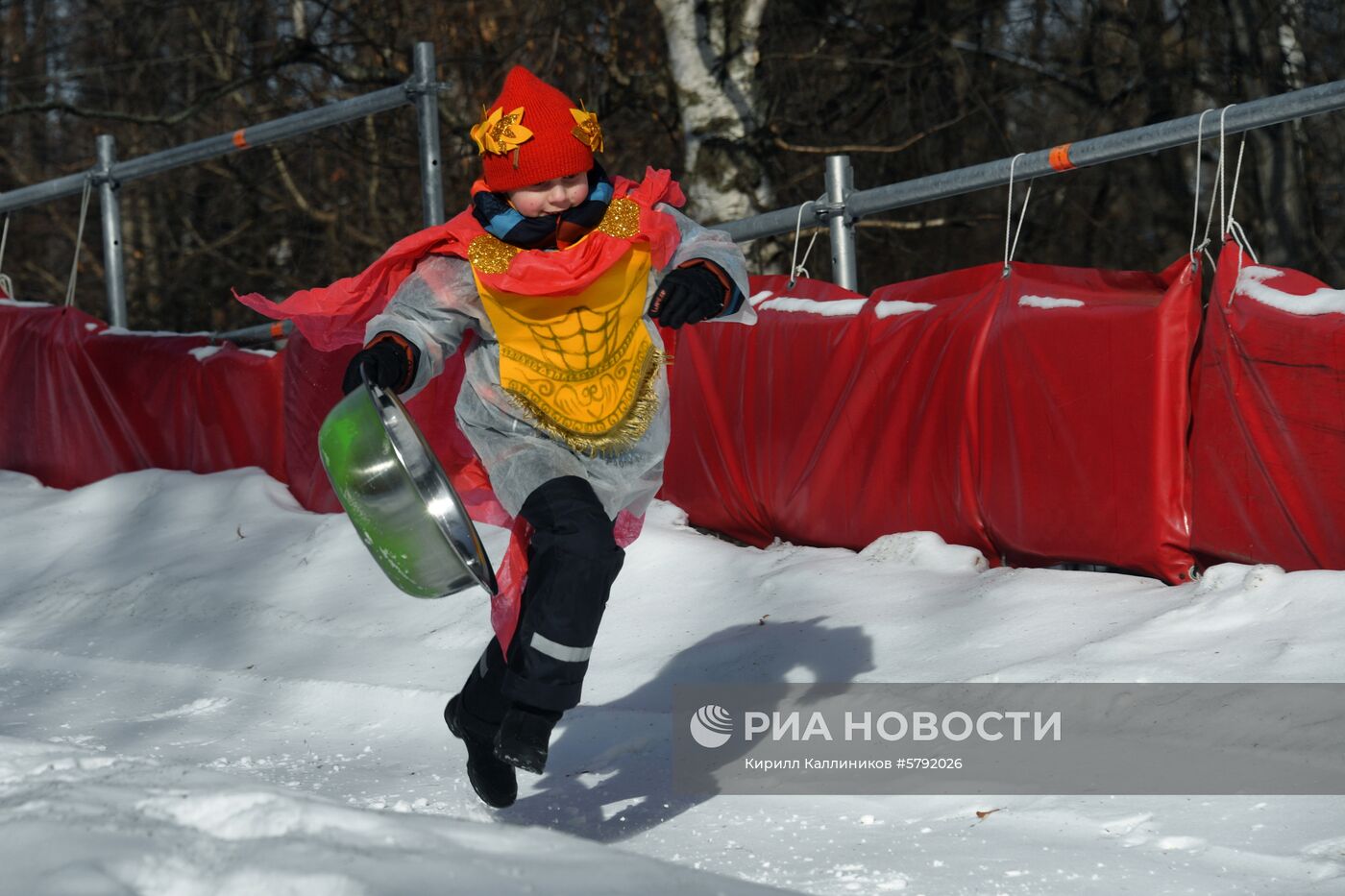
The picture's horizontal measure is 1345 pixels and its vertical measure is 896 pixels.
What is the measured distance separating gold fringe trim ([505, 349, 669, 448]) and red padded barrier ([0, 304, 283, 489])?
3.92 meters

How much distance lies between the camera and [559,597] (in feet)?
12.0

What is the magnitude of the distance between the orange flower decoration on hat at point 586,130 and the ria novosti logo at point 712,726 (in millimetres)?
1553

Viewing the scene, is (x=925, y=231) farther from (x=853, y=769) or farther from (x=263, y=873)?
(x=263, y=873)

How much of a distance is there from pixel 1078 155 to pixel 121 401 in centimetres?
490

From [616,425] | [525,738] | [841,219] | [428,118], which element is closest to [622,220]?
[616,425]

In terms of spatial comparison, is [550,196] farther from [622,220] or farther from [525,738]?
[525,738]

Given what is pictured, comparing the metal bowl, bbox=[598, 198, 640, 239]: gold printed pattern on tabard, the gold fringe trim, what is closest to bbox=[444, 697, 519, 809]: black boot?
the metal bowl

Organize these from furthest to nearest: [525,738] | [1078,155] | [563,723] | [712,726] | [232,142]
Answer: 1. [232,142]
2. [1078,155]
3. [563,723]
4. [712,726]
5. [525,738]

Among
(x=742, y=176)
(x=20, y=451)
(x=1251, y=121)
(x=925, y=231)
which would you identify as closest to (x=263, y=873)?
(x=1251, y=121)

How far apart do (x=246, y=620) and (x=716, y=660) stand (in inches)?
80.4

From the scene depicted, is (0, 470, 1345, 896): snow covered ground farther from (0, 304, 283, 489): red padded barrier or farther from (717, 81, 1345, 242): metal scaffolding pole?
(717, 81, 1345, 242): metal scaffolding pole

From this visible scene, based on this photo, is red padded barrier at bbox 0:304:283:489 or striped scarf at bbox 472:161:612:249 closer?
striped scarf at bbox 472:161:612:249

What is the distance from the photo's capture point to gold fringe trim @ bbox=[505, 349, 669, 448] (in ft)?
12.8

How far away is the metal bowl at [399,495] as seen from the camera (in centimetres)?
340
